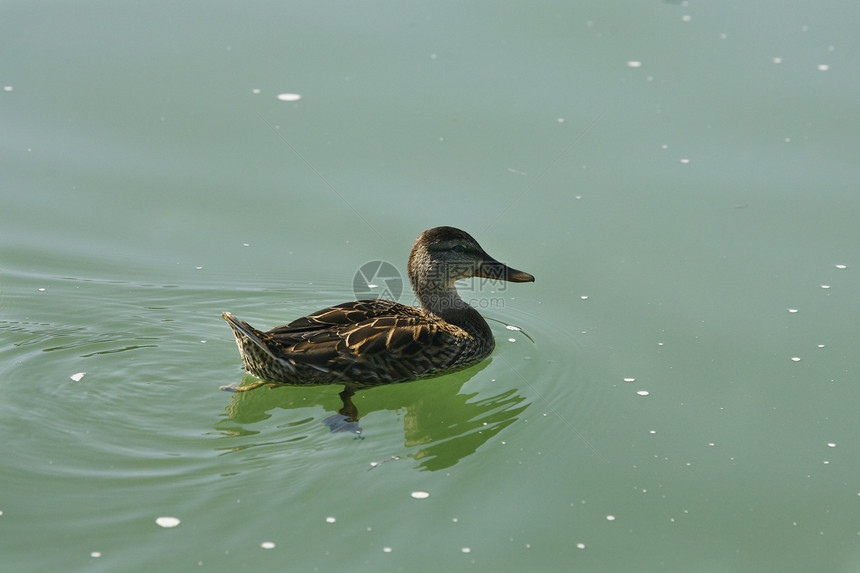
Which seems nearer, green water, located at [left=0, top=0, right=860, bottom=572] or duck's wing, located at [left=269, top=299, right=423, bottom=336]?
green water, located at [left=0, top=0, right=860, bottom=572]

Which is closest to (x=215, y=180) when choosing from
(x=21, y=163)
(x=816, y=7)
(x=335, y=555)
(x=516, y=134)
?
(x=21, y=163)

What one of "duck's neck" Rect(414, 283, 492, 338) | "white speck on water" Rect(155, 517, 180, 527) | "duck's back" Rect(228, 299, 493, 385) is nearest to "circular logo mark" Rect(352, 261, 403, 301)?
"duck's neck" Rect(414, 283, 492, 338)

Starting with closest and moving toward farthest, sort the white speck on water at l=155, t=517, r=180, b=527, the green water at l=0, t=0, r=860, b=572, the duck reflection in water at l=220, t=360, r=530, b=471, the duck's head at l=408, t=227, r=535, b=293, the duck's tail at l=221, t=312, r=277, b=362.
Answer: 1. the white speck on water at l=155, t=517, r=180, b=527
2. the green water at l=0, t=0, r=860, b=572
3. the duck reflection in water at l=220, t=360, r=530, b=471
4. the duck's tail at l=221, t=312, r=277, b=362
5. the duck's head at l=408, t=227, r=535, b=293

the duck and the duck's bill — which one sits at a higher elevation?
the duck's bill

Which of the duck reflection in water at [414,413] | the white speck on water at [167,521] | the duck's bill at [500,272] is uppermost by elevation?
the duck's bill at [500,272]

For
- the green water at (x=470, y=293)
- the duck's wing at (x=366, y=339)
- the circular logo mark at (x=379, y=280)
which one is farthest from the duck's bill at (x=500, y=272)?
the circular logo mark at (x=379, y=280)

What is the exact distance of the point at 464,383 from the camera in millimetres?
7594

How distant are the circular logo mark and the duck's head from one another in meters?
0.64

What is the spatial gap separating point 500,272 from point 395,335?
117cm

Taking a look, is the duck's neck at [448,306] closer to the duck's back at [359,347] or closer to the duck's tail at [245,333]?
the duck's back at [359,347]

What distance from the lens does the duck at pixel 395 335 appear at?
23.3ft

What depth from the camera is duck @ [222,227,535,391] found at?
710 cm

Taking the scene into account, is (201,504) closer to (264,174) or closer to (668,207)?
(264,174)

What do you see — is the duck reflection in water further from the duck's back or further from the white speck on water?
the white speck on water
